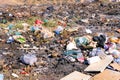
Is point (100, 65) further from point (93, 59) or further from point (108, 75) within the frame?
point (108, 75)

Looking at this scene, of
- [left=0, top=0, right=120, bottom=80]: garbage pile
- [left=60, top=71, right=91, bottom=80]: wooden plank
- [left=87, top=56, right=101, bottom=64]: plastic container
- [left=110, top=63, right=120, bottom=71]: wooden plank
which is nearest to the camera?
[left=60, top=71, right=91, bottom=80]: wooden plank

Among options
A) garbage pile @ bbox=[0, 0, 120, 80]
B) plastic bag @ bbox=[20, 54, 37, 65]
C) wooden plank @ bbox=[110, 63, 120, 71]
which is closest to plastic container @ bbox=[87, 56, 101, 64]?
garbage pile @ bbox=[0, 0, 120, 80]

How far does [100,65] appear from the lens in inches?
249

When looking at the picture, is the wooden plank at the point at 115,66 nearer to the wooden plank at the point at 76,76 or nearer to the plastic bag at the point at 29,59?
the wooden plank at the point at 76,76

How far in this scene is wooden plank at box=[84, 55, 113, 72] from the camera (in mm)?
6124

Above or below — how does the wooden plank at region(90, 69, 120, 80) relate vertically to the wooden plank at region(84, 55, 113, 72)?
below

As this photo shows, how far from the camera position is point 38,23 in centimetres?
903

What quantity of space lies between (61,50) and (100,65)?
117cm

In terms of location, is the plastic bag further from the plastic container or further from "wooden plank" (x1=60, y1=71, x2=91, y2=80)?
the plastic container

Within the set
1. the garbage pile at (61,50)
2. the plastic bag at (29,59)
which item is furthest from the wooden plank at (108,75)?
the plastic bag at (29,59)

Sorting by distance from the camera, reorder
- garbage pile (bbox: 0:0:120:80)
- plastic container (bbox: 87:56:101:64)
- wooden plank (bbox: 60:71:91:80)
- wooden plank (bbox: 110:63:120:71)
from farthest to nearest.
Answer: plastic container (bbox: 87:56:101:64)
wooden plank (bbox: 110:63:120:71)
garbage pile (bbox: 0:0:120:80)
wooden plank (bbox: 60:71:91:80)

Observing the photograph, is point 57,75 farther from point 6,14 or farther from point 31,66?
point 6,14

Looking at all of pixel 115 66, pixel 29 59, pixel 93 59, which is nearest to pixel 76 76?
pixel 93 59

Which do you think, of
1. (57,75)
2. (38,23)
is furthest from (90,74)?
(38,23)
